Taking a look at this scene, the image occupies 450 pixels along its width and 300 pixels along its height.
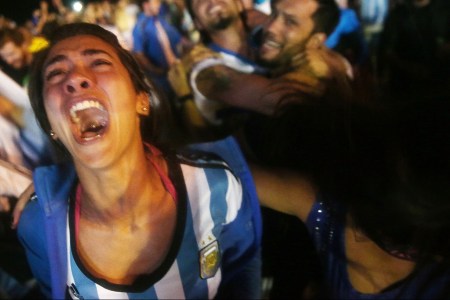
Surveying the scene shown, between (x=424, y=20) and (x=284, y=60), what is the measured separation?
17.2 inches

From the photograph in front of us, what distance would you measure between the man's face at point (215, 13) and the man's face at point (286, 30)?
Result: 0.09 meters

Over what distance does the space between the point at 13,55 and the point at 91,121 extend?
0.78ft

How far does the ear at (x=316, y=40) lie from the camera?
1.06 m

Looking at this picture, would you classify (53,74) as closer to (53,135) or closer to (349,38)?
(53,135)

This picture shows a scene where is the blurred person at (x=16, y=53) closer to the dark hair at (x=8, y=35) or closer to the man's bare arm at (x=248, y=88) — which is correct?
the dark hair at (x=8, y=35)

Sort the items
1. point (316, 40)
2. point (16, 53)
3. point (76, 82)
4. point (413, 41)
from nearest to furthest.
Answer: point (76, 82) → point (16, 53) → point (316, 40) → point (413, 41)

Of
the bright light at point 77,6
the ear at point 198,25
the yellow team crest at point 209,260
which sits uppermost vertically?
Result: the bright light at point 77,6

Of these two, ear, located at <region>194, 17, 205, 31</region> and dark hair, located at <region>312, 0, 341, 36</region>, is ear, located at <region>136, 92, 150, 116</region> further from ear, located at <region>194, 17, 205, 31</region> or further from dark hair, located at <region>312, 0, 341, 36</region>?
dark hair, located at <region>312, 0, 341, 36</region>

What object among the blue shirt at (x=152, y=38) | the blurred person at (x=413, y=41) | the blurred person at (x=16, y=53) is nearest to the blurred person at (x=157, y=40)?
the blue shirt at (x=152, y=38)

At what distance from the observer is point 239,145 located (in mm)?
1026

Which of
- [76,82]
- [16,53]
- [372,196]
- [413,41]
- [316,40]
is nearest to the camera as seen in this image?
[76,82]

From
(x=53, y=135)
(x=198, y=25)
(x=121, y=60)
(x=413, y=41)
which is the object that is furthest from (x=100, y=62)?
(x=413, y=41)

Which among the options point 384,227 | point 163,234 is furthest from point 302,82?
point 163,234

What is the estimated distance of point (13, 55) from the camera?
2.76ft
